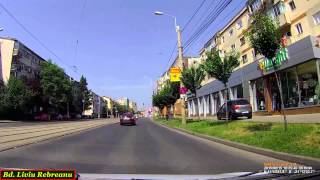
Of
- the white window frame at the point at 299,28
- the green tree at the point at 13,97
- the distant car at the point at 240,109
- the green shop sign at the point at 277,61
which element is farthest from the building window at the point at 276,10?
→ the green tree at the point at 13,97

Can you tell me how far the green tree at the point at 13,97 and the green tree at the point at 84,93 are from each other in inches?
2953

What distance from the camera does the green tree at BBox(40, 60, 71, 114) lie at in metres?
102

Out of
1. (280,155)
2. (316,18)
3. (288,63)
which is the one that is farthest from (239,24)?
(280,155)

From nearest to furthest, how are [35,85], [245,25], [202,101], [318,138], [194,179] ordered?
[194,179]
[318,138]
[245,25]
[202,101]
[35,85]

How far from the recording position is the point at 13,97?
79188mm

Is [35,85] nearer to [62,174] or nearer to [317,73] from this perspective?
[317,73]

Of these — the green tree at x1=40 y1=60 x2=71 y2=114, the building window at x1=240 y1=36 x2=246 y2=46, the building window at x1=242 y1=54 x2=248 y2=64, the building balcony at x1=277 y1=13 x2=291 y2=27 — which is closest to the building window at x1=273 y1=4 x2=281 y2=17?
the building balcony at x1=277 y1=13 x2=291 y2=27

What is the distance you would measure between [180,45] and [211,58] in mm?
11509

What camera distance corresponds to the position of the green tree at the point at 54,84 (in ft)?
336

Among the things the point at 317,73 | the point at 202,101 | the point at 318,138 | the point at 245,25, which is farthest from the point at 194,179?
the point at 202,101

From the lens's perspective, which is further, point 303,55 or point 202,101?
point 202,101

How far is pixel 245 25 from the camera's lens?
47250 mm

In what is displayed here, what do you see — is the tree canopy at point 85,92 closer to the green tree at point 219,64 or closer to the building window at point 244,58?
the building window at point 244,58

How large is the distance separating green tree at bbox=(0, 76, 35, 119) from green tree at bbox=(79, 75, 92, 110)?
7500cm
